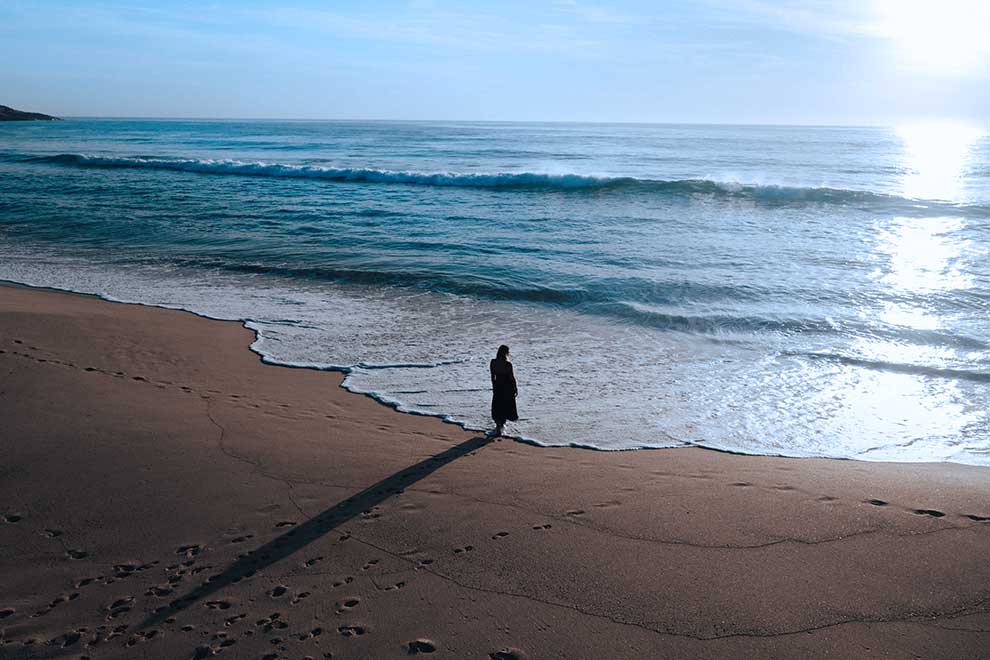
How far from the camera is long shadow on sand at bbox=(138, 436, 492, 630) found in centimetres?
405

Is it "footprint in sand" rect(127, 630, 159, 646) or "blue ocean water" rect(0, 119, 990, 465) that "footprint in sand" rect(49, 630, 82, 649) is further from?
"blue ocean water" rect(0, 119, 990, 465)

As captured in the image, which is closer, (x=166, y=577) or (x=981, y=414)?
(x=166, y=577)

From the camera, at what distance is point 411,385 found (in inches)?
329

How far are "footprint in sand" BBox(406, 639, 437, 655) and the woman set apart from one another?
3.30 meters

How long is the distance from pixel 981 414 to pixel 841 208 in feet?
60.1

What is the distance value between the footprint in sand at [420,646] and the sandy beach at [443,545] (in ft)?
0.03

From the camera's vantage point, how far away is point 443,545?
463 centimetres

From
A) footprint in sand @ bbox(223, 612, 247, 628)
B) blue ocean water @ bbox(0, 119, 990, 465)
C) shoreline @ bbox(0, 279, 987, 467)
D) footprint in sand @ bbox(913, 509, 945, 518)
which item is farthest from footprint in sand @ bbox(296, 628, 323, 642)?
footprint in sand @ bbox(913, 509, 945, 518)

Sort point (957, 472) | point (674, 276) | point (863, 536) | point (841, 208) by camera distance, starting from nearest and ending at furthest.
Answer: point (863, 536)
point (957, 472)
point (674, 276)
point (841, 208)

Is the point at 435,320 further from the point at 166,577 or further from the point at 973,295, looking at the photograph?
the point at 973,295

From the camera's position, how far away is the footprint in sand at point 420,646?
365 cm

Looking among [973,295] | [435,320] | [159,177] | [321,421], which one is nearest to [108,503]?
[321,421]

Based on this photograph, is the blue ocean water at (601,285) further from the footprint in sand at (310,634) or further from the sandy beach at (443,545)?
the footprint in sand at (310,634)

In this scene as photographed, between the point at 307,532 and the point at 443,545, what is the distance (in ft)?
3.08
